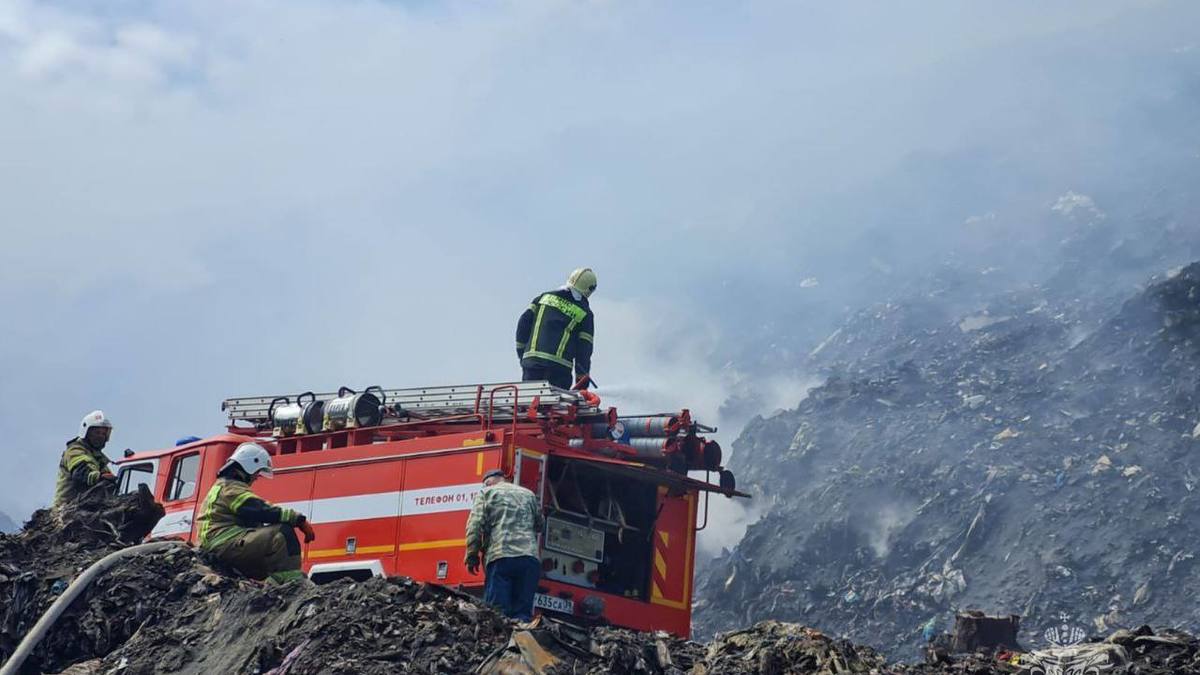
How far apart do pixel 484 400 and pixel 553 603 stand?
2.00 metres

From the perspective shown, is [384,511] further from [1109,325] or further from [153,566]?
[1109,325]

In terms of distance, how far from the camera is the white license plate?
10.2m

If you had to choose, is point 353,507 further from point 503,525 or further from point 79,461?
Answer: point 79,461

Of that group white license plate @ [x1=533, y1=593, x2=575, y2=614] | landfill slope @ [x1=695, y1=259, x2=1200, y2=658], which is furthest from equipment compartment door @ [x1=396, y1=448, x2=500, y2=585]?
landfill slope @ [x1=695, y1=259, x2=1200, y2=658]

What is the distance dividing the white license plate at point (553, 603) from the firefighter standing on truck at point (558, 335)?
8.31ft

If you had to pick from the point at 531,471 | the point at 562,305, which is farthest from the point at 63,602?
the point at 562,305

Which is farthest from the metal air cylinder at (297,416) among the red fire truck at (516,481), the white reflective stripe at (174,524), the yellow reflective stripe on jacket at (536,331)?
the yellow reflective stripe on jacket at (536,331)

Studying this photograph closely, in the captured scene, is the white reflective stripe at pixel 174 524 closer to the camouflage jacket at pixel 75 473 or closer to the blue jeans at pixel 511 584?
the camouflage jacket at pixel 75 473

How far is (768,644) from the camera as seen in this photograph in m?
7.61

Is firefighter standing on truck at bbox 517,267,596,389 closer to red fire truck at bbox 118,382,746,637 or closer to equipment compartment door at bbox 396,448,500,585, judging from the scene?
red fire truck at bbox 118,382,746,637

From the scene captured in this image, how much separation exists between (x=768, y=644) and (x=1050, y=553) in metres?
11.3

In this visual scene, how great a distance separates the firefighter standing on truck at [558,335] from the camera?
12.3 metres

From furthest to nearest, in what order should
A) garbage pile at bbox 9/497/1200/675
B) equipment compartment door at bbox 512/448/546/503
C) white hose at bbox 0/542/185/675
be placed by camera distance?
1. equipment compartment door at bbox 512/448/546/503
2. white hose at bbox 0/542/185/675
3. garbage pile at bbox 9/497/1200/675

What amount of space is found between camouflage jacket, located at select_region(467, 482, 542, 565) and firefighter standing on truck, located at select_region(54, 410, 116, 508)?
4.34 m
